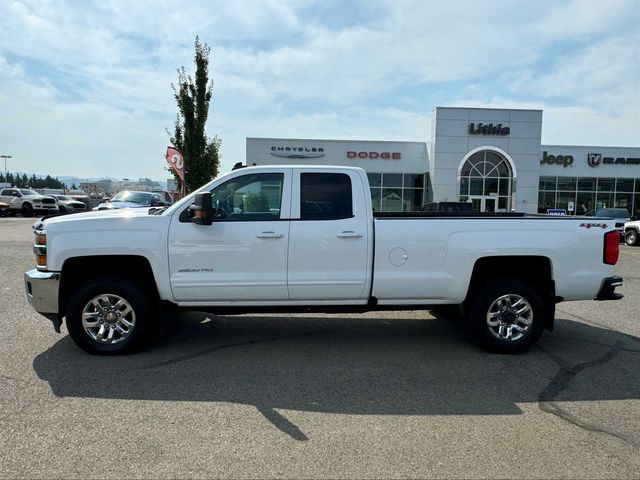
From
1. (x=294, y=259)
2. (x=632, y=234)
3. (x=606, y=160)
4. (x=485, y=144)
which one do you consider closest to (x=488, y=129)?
(x=485, y=144)

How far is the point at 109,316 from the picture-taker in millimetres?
5109

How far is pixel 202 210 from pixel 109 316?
1.53m

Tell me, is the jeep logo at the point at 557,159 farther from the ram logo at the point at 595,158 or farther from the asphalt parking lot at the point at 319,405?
the asphalt parking lot at the point at 319,405

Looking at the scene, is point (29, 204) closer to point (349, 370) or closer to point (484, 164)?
point (484, 164)

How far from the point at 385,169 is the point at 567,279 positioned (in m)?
27.7

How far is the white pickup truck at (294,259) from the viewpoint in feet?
16.5

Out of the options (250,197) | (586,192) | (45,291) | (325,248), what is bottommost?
(45,291)

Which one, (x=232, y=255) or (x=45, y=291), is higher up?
(x=232, y=255)

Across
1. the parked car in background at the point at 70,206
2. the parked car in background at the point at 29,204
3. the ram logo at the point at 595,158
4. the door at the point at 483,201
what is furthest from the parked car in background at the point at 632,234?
the parked car in background at the point at 29,204

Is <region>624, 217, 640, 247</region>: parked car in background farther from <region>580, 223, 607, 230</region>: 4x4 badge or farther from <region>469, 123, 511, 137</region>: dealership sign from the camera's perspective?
<region>580, 223, 607, 230</region>: 4x4 badge

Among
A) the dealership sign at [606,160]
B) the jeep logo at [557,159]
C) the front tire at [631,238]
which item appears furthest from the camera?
the dealership sign at [606,160]

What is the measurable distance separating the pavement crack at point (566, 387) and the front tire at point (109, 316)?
12.8 feet

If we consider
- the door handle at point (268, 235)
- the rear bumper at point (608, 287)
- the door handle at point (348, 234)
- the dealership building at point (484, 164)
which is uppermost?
the dealership building at point (484, 164)

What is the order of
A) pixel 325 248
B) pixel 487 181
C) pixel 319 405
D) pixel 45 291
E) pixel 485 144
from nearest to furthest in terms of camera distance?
pixel 319 405 → pixel 45 291 → pixel 325 248 → pixel 485 144 → pixel 487 181
